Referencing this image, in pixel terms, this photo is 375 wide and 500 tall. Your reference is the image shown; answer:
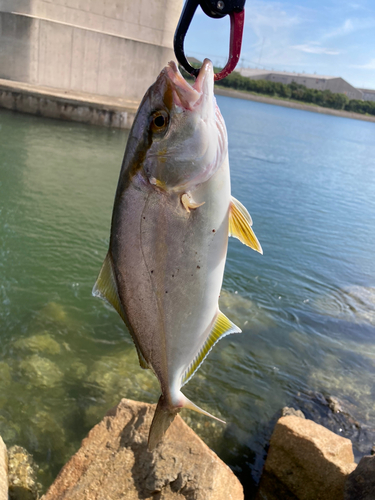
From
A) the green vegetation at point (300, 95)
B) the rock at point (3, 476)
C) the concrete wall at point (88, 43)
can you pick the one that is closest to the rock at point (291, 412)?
the rock at point (3, 476)

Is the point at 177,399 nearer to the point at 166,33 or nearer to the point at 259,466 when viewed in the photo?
the point at 259,466

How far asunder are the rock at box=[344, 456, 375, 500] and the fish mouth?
3948 mm

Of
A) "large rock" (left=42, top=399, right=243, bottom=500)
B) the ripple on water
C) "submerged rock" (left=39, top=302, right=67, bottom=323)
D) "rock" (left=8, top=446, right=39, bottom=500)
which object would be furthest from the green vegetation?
"large rock" (left=42, top=399, right=243, bottom=500)

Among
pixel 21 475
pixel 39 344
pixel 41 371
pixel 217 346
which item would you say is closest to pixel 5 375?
pixel 41 371

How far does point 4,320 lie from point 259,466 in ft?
15.2

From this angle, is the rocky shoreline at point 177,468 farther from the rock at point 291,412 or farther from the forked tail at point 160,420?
the forked tail at point 160,420

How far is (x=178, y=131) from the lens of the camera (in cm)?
201

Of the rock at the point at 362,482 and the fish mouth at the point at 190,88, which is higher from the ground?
the fish mouth at the point at 190,88

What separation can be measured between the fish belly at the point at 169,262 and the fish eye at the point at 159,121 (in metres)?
0.29

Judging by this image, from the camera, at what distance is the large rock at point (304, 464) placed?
14.6 ft

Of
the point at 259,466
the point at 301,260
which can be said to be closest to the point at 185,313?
the point at 259,466

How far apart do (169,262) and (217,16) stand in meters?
1.35

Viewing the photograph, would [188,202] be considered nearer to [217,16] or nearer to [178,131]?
[178,131]

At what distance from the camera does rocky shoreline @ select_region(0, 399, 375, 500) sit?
3.66 meters
